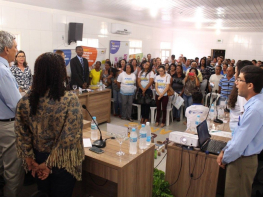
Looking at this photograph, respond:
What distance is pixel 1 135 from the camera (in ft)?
7.48

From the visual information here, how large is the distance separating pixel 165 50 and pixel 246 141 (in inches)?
485

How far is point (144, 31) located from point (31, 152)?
10004 millimetres

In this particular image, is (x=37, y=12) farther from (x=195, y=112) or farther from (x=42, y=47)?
(x=195, y=112)

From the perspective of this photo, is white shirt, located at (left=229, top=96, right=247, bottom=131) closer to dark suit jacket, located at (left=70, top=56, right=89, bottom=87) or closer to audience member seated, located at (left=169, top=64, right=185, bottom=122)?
audience member seated, located at (left=169, top=64, right=185, bottom=122)

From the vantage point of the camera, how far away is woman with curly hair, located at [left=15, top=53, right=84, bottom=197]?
1632 millimetres

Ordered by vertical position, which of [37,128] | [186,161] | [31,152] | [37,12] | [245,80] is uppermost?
[37,12]

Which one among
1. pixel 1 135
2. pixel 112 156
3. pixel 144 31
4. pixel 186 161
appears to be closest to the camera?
pixel 112 156

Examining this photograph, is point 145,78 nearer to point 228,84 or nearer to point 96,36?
point 228,84

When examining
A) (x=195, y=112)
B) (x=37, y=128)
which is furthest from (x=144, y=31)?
(x=37, y=128)

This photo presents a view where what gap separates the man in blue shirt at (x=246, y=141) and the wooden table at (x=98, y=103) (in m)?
3.60

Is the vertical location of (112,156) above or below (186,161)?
above

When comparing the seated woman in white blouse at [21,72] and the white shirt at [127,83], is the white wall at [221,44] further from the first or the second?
the seated woman in white blouse at [21,72]

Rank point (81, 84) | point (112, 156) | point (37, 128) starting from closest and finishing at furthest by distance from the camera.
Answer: point (37, 128) → point (112, 156) → point (81, 84)

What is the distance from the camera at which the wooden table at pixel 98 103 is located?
5203 millimetres
